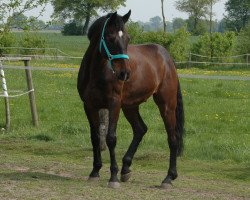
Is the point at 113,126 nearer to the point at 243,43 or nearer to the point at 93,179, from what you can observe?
the point at 93,179

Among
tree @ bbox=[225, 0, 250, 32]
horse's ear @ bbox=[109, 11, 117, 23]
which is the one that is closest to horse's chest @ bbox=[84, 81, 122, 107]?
horse's ear @ bbox=[109, 11, 117, 23]

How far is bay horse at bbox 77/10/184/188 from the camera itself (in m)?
6.55

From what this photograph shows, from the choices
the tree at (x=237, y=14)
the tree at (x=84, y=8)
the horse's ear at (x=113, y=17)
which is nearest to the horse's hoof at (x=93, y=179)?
the horse's ear at (x=113, y=17)

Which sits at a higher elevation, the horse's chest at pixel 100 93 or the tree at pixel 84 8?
the horse's chest at pixel 100 93

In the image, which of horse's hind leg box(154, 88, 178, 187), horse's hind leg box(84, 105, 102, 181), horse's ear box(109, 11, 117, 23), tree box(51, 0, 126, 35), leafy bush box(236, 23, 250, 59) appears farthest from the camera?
tree box(51, 0, 126, 35)

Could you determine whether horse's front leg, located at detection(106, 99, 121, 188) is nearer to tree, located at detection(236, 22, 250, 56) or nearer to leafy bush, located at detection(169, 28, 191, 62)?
leafy bush, located at detection(169, 28, 191, 62)

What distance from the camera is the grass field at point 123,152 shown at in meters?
6.55

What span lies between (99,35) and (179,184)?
2135mm

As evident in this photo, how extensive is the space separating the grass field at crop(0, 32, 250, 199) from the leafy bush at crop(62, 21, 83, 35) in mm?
68238

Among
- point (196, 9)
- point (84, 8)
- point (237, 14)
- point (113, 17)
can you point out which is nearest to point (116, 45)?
point (113, 17)

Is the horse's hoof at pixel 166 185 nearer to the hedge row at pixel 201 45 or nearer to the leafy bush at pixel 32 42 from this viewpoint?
the hedge row at pixel 201 45

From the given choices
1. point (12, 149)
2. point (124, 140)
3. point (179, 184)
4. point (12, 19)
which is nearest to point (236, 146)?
point (124, 140)

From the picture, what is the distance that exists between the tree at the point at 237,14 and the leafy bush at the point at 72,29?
26463 millimetres

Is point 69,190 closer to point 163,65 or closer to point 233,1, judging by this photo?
point 163,65
